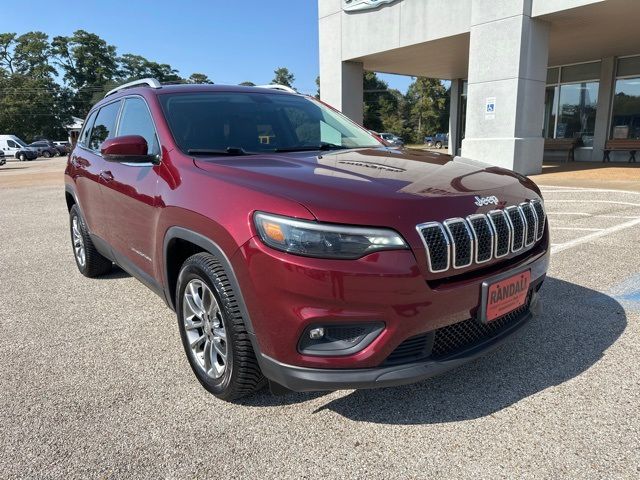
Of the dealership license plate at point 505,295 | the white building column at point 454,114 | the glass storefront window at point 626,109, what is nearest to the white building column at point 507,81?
the glass storefront window at point 626,109

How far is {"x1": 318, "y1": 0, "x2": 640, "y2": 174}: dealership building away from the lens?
12625 millimetres

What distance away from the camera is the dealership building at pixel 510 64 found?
41.4 ft

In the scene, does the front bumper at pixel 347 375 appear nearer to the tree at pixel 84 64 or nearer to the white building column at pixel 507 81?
the white building column at pixel 507 81

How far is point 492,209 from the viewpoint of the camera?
7.72 feet

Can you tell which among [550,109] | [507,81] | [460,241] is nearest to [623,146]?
[550,109]

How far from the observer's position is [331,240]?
77.7 inches

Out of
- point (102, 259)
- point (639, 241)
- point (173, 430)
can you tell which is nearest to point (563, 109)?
point (639, 241)

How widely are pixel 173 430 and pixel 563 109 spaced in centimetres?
2177

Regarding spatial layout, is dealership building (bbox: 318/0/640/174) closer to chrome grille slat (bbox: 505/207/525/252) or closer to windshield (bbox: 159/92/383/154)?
windshield (bbox: 159/92/383/154)

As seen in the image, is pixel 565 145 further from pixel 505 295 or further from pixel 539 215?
pixel 505 295

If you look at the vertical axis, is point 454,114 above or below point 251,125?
above

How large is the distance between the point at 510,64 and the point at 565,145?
844 cm

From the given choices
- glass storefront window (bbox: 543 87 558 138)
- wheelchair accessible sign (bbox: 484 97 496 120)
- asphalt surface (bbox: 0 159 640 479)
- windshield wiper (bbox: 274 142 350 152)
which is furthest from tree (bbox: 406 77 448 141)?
asphalt surface (bbox: 0 159 640 479)

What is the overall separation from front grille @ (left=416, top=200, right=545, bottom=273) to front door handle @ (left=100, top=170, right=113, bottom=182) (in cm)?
270
